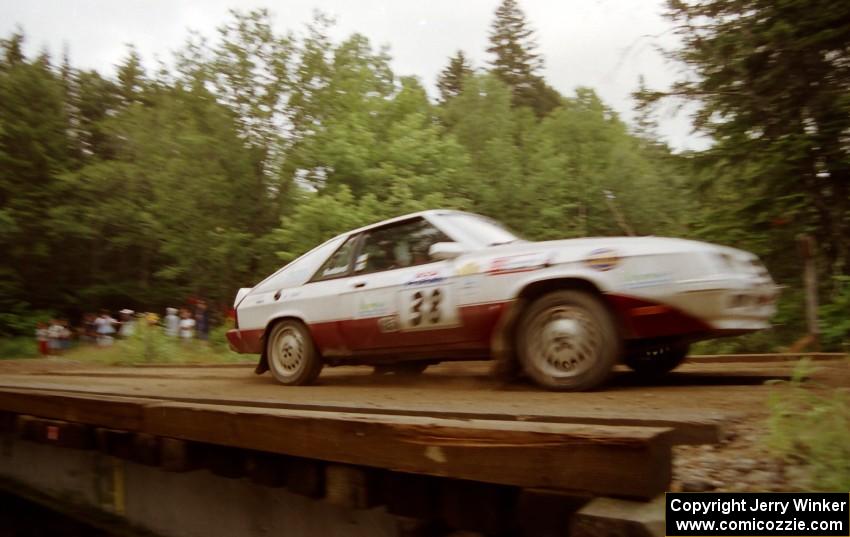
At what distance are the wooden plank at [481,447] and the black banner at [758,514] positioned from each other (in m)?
0.12

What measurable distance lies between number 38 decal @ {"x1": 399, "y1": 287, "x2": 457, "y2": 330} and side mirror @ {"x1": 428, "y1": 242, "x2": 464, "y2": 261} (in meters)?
0.27

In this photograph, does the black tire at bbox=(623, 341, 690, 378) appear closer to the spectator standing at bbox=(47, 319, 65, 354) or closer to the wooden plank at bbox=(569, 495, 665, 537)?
the wooden plank at bbox=(569, 495, 665, 537)

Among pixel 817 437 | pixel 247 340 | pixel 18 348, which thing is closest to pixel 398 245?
pixel 247 340

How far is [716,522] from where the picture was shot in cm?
240

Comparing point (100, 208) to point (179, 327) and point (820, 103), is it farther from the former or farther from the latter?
point (820, 103)

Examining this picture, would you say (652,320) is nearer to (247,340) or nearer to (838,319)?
(247,340)

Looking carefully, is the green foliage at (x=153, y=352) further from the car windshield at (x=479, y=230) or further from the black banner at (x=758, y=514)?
the black banner at (x=758, y=514)

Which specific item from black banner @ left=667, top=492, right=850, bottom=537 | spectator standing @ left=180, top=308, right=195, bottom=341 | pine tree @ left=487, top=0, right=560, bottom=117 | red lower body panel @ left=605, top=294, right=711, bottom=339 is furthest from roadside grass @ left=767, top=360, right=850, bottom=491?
pine tree @ left=487, top=0, right=560, bottom=117

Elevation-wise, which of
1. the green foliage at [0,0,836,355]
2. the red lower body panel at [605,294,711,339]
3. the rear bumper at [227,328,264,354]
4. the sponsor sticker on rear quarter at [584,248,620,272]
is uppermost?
the green foliage at [0,0,836,355]

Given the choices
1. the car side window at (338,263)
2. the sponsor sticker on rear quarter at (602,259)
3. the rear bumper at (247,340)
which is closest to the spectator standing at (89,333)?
the rear bumper at (247,340)

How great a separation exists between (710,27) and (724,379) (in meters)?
7.92

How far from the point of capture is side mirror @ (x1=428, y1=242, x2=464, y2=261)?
5.32 metres

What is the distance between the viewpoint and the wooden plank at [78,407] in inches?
201

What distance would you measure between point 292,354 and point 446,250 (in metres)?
2.35
